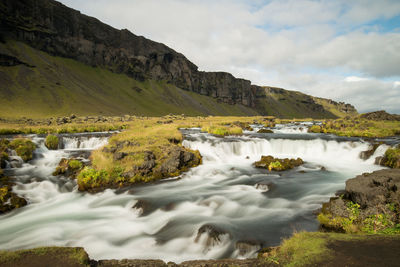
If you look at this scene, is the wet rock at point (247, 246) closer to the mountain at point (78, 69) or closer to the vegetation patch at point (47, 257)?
the vegetation patch at point (47, 257)

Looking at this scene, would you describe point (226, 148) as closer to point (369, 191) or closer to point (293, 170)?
point (293, 170)

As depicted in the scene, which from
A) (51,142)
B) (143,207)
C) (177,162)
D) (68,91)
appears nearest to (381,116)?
(177,162)

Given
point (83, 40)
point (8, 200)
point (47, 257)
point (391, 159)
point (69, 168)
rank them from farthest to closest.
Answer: point (83, 40) → point (391, 159) → point (69, 168) → point (8, 200) → point (47, 257)

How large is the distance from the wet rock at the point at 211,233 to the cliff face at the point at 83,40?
15045cm

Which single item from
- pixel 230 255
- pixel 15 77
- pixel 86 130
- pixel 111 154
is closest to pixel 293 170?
pixel 230 255

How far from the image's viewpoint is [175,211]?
11.9m

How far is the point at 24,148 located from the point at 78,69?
439ft

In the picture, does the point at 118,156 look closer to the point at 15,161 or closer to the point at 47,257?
the point at 15,161

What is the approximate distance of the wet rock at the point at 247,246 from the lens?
787cm

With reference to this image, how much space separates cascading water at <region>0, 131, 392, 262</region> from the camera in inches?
344

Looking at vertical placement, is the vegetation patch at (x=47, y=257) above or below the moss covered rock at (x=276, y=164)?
above

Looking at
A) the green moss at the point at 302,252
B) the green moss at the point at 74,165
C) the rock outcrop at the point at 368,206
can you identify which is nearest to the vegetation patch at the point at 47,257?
the green moss at the point at 302,252

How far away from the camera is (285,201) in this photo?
12836 millimetres

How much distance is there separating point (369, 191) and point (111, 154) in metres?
17.0
